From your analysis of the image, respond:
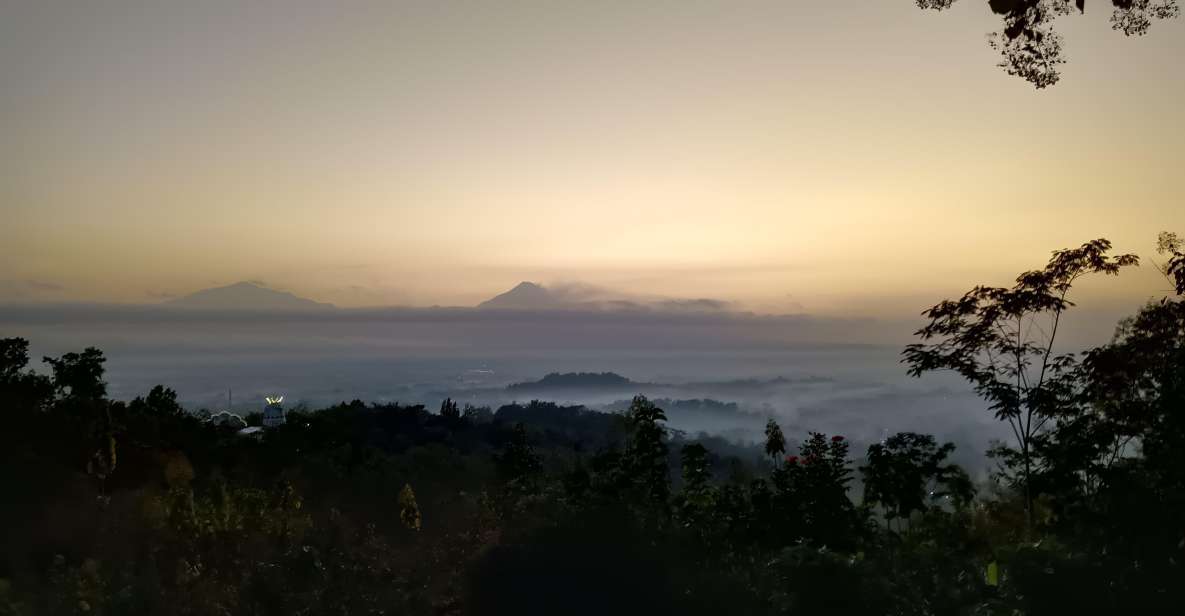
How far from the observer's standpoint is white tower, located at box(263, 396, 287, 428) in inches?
859

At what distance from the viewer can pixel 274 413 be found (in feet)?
78.1

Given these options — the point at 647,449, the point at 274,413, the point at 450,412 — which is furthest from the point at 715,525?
the point at 450,412

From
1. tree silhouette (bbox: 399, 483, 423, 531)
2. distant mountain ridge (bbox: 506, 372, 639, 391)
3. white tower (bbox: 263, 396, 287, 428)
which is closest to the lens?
tree silhouette (bbox: 399, 483, 423, 531)

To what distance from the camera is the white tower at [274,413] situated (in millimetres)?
21806

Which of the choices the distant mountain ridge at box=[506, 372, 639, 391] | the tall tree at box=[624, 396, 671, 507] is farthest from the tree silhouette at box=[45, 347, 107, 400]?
the distant mountain ridge at box=[506, 372, 639, 391]

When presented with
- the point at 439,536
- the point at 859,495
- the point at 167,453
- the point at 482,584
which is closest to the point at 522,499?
the point at 439,536

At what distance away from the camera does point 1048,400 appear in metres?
8.08

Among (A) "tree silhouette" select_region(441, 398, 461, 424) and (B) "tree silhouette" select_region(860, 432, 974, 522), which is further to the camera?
(A) "tree silhouette" select_region(441, 398, 461, 424)

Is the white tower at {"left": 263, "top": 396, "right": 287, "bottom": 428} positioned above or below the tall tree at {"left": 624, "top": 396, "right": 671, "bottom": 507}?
below

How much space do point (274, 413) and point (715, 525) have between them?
18.8 m

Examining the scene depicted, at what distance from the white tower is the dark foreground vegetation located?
778 centimetres

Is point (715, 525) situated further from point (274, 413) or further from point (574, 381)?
point (574, 381)

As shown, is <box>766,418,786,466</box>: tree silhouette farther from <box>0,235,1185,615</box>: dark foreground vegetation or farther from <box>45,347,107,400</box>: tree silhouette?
<box>45,347,107,400</box>: tree silhouette

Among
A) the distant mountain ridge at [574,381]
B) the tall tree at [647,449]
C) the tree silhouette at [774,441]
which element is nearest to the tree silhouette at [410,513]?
the tall tree at [647,449]
